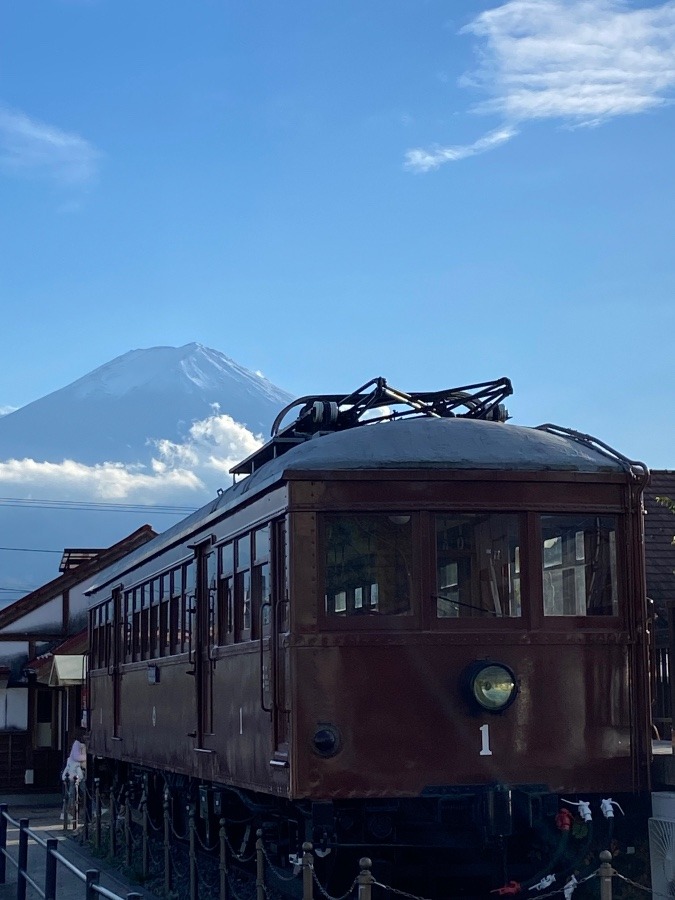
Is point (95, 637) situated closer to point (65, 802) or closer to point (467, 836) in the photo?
point (65, 802)

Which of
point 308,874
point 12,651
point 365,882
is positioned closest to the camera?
point 365,882

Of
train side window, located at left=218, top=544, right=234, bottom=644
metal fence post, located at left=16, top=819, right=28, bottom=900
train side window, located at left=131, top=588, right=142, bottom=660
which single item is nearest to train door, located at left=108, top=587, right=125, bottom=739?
train side window, located at left=131, top=588, right=142, bottom=660

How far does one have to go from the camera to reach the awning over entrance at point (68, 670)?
2333cm

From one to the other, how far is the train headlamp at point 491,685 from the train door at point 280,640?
1179 mm

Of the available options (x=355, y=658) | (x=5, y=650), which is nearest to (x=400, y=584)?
(x=355, y=658)

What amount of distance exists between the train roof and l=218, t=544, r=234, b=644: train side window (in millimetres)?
1062

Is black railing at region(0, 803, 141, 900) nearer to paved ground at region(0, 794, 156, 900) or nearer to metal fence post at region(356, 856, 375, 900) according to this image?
paved ground at region(0, 794, 156, 900)

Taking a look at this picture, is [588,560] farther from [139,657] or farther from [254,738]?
[139,657]

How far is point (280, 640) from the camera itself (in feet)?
29.9

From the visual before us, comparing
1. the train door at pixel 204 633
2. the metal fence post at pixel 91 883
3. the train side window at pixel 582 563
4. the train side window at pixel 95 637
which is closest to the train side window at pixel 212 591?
the train door at pixel 204 633

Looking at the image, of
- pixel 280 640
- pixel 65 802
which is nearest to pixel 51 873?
pixel 280 640

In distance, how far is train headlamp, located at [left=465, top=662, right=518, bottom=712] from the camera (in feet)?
28.9

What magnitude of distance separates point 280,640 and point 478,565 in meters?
1.36

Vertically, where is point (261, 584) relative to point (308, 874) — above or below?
above
